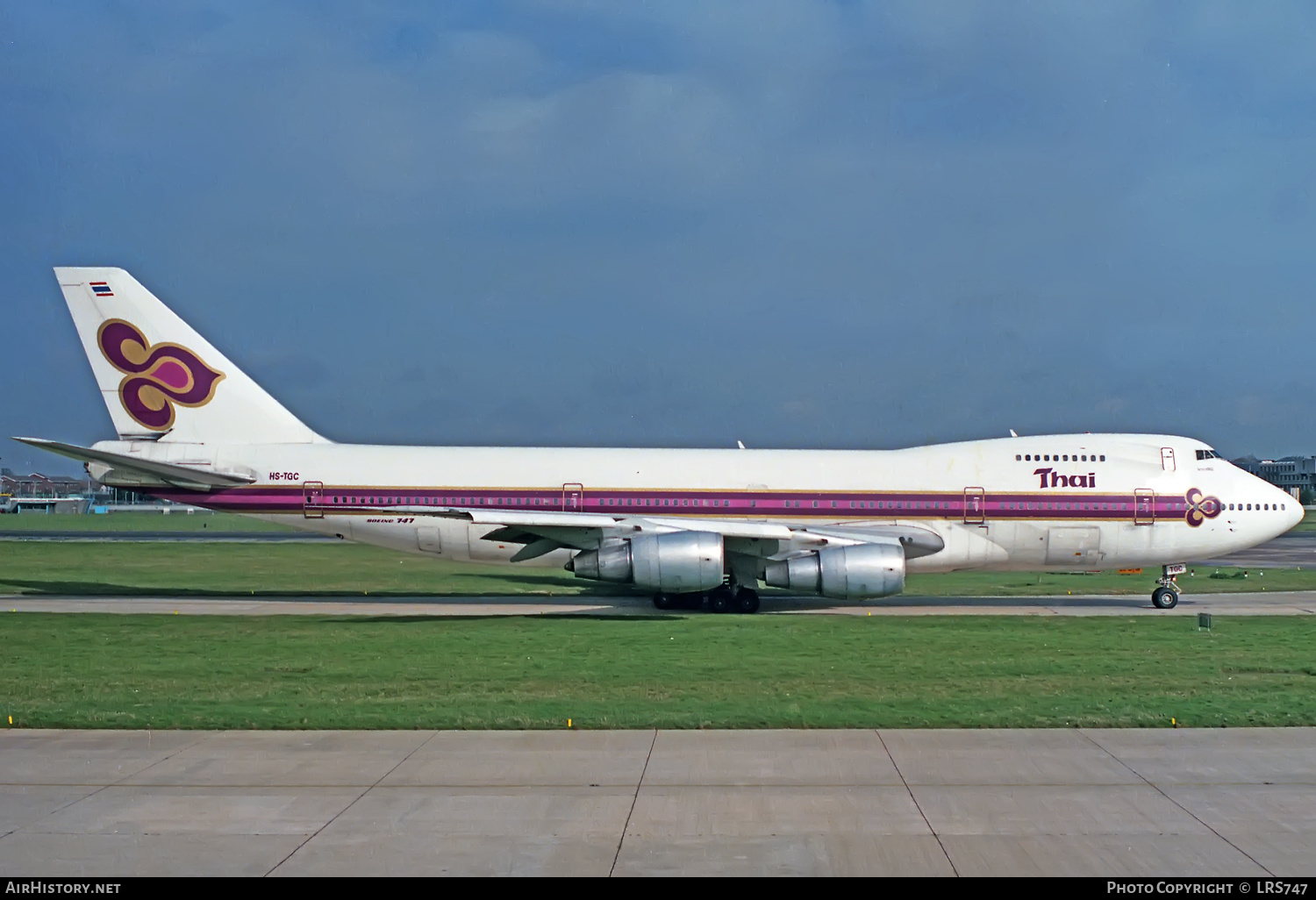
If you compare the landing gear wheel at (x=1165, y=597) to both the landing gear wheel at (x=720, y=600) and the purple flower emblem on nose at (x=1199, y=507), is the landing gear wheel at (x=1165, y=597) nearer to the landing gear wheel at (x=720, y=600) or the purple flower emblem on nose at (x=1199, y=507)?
the purple flower emblem on nose at (x=1199, y=507)

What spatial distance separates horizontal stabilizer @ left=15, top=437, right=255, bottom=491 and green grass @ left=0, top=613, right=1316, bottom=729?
5.10m

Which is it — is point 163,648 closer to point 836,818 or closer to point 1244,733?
point 836,818

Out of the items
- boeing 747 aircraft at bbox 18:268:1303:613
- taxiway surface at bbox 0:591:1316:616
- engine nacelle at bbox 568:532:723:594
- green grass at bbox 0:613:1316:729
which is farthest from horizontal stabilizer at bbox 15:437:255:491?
engine nacelle at bbox 568:532:723:594

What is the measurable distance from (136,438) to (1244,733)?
948 inches

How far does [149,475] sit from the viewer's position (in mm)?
26438

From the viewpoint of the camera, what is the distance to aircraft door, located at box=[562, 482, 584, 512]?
2659 centimetres

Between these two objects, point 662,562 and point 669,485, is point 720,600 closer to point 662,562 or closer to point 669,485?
point 669,485

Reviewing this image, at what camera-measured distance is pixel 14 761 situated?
983cm

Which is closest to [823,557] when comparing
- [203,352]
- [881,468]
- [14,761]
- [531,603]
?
[881,468]

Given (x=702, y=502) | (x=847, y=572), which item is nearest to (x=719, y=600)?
(x=702, y=502)

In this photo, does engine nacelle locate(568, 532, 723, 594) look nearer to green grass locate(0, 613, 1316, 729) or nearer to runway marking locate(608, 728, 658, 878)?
green grass locate(0, 613, 1316, 729)

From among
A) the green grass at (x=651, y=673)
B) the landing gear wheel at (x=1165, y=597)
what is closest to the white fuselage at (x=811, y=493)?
the landing gear wheel at (x=1165, y=597)

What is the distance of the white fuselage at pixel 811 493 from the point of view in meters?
26.7

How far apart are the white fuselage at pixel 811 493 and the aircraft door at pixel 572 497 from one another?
0.09 feet
